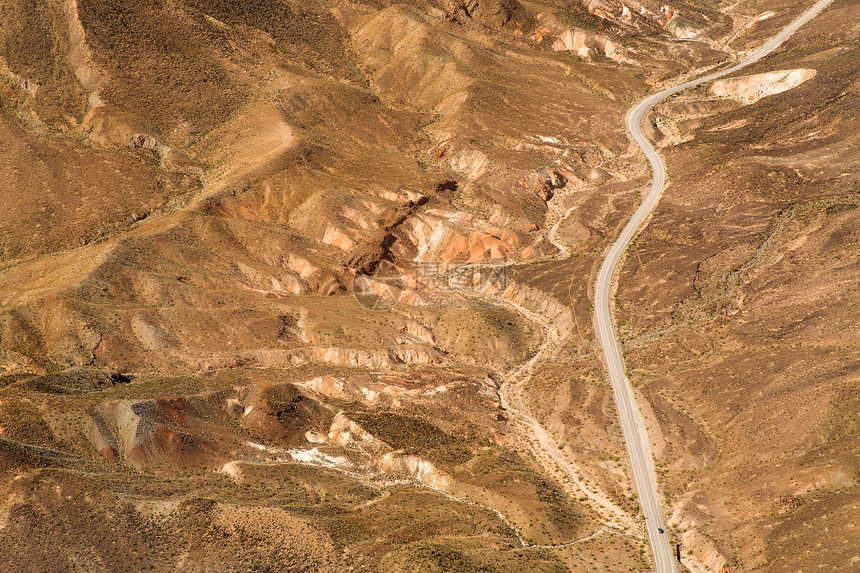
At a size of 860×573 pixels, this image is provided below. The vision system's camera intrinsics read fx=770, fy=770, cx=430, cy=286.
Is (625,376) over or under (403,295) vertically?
over

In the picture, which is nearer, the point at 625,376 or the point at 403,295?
the point at 625,376

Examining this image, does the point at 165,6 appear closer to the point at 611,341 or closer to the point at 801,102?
the point at 611,341

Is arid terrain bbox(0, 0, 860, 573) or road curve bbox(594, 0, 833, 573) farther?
road curve bbox(594, 0, 833, 573)

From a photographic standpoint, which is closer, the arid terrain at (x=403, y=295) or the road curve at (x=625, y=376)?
the arid terrain at (x=403, y=295)

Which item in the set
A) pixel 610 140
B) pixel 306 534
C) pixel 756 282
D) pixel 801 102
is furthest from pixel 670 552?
pixel 801 102
